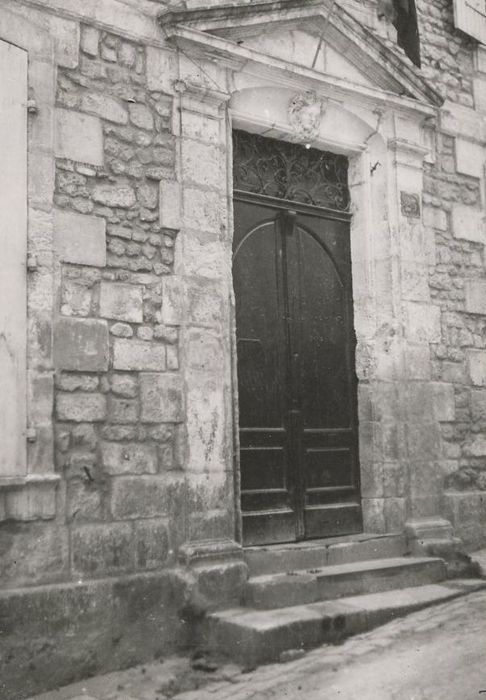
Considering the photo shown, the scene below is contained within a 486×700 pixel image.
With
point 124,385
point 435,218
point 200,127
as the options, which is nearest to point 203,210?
point 200,127

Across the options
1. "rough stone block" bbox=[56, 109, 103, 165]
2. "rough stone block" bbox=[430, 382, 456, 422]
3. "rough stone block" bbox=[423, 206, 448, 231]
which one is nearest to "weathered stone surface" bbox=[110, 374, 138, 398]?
"rough stone block" bbox=[56, 109, 103, 165]

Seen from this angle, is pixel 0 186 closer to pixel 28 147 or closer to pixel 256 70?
pixel 28 147

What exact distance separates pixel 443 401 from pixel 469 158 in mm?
2039

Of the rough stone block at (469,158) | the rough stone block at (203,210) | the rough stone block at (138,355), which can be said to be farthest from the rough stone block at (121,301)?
the rough stone block at (469,158)

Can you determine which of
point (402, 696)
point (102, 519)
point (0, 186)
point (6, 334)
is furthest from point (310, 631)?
point (0, 186)

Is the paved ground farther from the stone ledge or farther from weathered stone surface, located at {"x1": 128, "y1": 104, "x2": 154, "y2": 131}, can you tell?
weathered stone surface, located at {"x1": 128, "y1": 104, "x2": 154, "y2": 131}

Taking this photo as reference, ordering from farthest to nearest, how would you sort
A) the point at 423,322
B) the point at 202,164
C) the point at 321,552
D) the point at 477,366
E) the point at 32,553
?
the point at 477,366
the point at 423,322
the point at 321,552
the point at 202,164
the point at 32,553

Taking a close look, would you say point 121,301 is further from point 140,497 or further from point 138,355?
point 140,497

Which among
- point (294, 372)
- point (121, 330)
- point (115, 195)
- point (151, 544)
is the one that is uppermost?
point (115, 195)

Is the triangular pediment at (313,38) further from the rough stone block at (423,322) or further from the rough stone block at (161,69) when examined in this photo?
the rough stone block at (423,322)

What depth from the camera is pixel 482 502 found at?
6.30 metres

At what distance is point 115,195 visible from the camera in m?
4.69

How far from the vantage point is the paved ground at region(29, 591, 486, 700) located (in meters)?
3.73

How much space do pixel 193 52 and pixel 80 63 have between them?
787 mm
